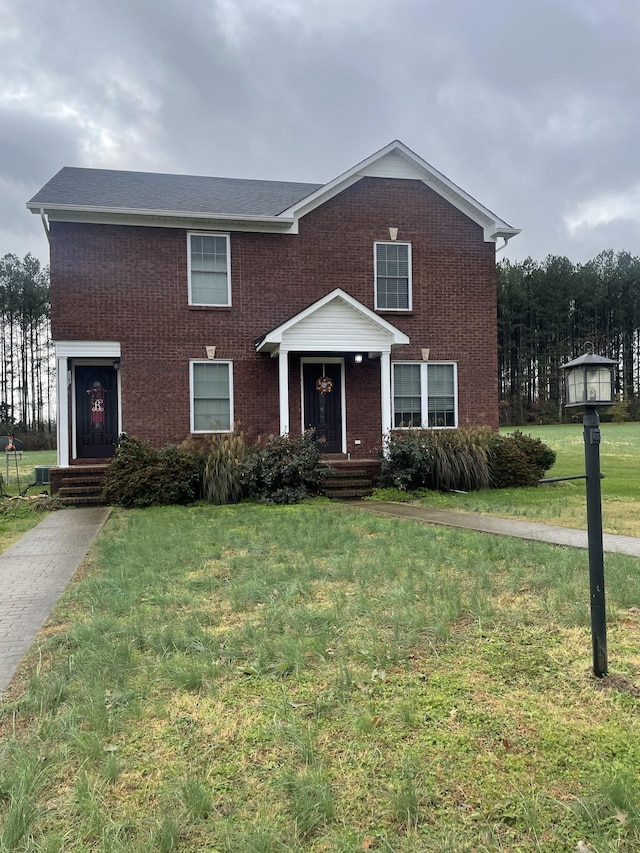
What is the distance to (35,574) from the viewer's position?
628 cm

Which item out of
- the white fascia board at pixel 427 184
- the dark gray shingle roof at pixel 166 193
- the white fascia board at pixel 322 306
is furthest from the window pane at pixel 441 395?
the dark gray shingle roof at pixel 166 193

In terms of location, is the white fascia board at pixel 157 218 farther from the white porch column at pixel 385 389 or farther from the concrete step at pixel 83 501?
the concrete step at pixel 83 501

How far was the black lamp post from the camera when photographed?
3.28 metres

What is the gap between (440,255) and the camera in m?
15.3

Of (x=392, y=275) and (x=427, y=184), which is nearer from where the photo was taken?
(x=392, y=275)

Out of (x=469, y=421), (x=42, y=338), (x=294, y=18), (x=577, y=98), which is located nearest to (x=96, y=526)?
(x=469, y=421)

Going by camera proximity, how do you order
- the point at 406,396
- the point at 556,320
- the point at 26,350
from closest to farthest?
the point at 406,396, the point at 26,350, the point at 556,320

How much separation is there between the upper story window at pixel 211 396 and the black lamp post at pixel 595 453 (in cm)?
1155

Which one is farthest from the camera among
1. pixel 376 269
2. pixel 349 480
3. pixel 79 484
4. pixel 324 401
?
pixel 376 269

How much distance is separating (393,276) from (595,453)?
40.9ft

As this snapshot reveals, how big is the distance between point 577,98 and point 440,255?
53.3 ft

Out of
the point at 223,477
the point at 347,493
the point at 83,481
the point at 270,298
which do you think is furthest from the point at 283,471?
the point at 270,298

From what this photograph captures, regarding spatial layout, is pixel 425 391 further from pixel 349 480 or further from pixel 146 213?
pixel 146 213

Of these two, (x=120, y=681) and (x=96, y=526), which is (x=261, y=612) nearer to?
(x=120, y=681)
